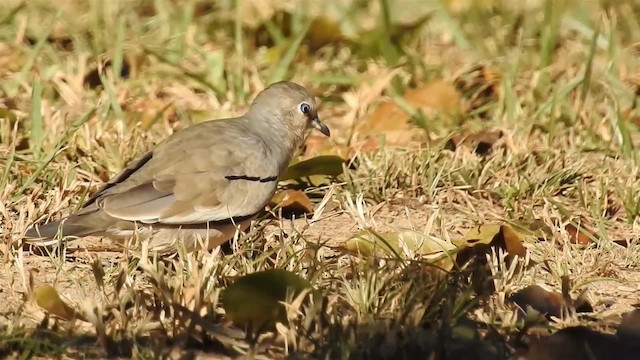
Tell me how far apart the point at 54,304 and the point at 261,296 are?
26.7 inches

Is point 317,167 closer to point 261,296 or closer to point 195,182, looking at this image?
point 195,182

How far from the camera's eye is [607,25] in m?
7.38

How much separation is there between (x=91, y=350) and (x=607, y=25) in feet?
14.6

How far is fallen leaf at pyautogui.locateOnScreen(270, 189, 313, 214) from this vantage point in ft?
18.0

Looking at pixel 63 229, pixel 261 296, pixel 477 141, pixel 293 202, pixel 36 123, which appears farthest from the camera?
pixel 477 141

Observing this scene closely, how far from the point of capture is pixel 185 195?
499 cm

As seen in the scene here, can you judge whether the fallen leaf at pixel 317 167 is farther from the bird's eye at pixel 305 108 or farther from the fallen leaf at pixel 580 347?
the fallen leaf at pixel 580 347

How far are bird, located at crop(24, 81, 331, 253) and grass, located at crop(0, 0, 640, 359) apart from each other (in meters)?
0.11

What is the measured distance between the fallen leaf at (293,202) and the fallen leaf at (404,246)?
0.71m

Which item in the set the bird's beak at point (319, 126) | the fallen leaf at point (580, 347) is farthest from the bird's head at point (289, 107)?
the fallen leaf at point (580, 347)

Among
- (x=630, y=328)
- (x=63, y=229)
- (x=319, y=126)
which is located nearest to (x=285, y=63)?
(x=319, y=126)

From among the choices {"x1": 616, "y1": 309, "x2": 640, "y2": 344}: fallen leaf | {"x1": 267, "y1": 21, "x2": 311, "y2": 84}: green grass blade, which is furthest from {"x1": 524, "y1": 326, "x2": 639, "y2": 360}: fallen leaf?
{"x1": 267, "y1": 21, "x2": 311, "y2": 84}: green grass blade

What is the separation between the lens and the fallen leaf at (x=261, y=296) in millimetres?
4051

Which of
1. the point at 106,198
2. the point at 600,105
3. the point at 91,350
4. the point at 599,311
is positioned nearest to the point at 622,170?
the point at 600,105
